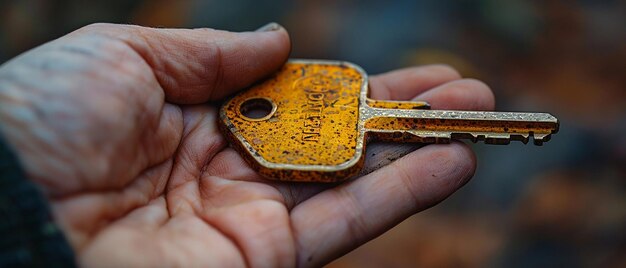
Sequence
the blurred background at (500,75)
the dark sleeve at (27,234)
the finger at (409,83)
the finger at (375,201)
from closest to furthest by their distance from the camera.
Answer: the dark sleeve at (27,234)
the finger at (375,201)
the finger at (409,83)
the blurred background at (500,75)

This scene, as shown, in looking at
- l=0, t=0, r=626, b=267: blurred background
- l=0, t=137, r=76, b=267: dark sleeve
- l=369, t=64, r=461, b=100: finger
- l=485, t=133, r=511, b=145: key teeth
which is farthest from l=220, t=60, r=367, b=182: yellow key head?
l=0, t=0, r=626, b=267: blurred background

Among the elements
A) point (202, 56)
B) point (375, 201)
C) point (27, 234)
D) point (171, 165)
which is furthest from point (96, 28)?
point (375, 201)

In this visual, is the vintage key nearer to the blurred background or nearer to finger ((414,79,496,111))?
finger ((414,79,496,111))

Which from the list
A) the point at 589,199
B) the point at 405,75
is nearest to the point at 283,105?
the point at 405,75

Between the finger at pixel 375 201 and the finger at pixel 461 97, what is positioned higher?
the finger at pixel 461 97

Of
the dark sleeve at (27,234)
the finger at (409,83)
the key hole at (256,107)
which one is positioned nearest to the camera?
the dark sleeve at (27,234)

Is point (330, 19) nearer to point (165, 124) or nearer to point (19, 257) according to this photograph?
point (165, 124)

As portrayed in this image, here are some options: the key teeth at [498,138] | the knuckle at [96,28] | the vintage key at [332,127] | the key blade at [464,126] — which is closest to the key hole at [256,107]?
the vintage key at [332,127]

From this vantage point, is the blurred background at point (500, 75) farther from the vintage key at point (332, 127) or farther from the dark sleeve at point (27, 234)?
the dark sleeve at point (27, 234)
